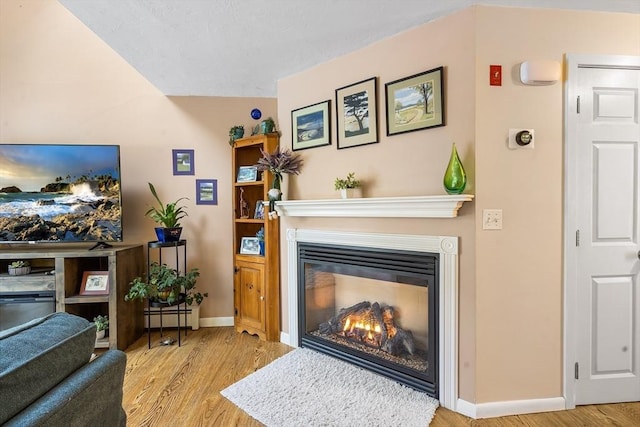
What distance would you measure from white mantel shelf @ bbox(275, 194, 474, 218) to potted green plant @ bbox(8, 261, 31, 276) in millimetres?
2254

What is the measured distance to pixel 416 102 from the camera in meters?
2.09

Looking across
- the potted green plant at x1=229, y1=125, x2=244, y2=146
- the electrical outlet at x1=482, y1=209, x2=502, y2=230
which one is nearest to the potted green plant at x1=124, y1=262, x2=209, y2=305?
the potted green plant at x1=229, y1=125, x2=244, y2=146

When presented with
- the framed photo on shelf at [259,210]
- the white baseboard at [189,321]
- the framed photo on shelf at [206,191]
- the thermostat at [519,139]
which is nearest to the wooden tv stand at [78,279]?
the white baseboard at [189,321]

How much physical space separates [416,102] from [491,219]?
0.86 m

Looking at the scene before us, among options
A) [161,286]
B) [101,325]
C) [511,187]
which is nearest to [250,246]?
[161,286]

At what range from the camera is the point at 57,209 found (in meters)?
2.95

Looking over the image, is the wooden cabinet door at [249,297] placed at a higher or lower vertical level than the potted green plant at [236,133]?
lower

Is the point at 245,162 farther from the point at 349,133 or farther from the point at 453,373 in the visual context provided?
the point at 453,373

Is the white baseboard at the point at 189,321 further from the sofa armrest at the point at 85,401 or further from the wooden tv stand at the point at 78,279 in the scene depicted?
the sofa armrest at the point at 85,401

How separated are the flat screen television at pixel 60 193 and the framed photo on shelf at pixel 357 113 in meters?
2.08

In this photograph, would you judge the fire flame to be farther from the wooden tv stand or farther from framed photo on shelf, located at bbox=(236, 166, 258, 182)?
the wooden tv stand

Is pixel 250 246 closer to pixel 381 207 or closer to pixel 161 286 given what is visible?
pixel 161 286

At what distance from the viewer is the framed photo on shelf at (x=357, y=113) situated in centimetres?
230

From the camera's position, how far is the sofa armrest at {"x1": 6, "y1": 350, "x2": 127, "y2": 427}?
30.3 inches
